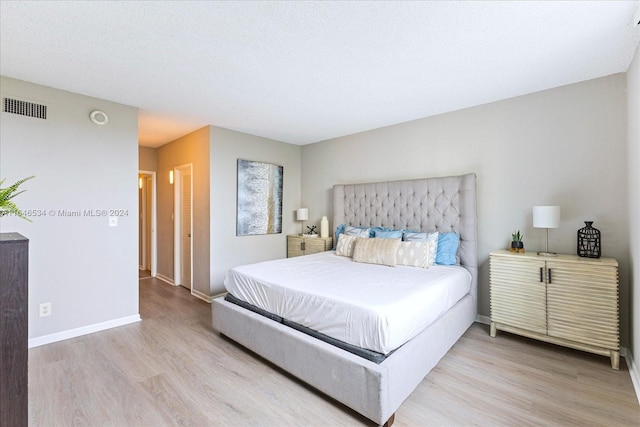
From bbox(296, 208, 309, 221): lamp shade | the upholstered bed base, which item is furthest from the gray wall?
bbox(296, 208, 309, 221): lamp shade

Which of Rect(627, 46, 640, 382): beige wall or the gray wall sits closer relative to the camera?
Rect(627, 46, 640, 382): beige wall

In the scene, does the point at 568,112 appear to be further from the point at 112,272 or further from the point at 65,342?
the point at 65,342

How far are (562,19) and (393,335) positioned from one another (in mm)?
2303

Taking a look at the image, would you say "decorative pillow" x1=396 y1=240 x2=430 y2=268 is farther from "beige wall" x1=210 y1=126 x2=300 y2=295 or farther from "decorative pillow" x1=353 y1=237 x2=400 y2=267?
"beige wall" x1=210 y1=126 x2=300 y2=295

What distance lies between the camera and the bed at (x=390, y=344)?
1745mm

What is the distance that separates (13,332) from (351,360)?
5.40 ft

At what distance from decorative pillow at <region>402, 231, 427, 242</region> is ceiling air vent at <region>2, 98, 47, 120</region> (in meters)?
4.06

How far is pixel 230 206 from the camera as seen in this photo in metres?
4.35

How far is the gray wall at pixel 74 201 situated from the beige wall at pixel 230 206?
1.00 meters

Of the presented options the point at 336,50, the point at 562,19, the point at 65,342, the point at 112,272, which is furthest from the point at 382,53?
the point at 65,342

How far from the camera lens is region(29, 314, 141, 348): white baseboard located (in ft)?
9.18

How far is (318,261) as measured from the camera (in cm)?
348

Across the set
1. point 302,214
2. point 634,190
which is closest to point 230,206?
point 302,214

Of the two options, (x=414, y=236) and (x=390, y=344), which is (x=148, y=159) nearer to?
(x=414, y=236)
